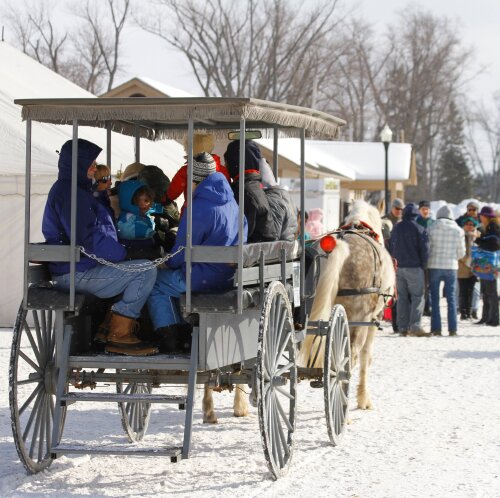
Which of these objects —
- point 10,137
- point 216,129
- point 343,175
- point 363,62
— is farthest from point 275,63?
point 216,129

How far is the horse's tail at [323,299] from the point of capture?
8.88m

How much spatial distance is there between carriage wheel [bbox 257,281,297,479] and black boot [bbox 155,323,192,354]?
0.51 meters

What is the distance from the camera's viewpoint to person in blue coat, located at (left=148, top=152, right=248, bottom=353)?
6621 mm

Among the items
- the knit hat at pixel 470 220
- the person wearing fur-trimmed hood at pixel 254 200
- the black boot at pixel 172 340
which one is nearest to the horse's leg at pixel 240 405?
the person wearing fur-trimmed hood at pixel 254 200

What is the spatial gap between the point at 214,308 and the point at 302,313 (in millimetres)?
1680

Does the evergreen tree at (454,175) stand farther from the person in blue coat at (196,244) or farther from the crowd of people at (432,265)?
the person in blue coat at (196,244)

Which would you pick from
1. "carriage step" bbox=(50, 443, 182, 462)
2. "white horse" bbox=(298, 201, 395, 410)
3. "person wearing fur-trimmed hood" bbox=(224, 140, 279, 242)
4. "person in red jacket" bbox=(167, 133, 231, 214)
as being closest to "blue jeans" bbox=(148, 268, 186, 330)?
"person in red jacket" bbox=(167, 133, 231, 214)

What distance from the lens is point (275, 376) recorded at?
22.7 feet

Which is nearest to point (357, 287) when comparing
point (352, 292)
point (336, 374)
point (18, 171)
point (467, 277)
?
point (352, 292)

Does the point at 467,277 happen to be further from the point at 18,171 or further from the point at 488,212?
the point at 18,171

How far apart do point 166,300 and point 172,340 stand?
0.24 meters

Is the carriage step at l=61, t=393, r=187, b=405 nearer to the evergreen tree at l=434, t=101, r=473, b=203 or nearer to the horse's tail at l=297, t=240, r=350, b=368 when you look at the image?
the horse's tail at l=297, t=240, r=350, b=368

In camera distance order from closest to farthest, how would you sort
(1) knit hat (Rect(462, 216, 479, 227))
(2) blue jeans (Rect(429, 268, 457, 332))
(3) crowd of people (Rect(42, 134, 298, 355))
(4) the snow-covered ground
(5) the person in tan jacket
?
(4) the snow-covered ground
(3) crowd of people (Rect(42, 134, 298, 355))
(2) blue jeans (Rect(429, 268, 457, 332))
(5) the person in tan jacket
(1) knit hat (Rect(462, 216, 479, 227))

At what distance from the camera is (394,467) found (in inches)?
285
